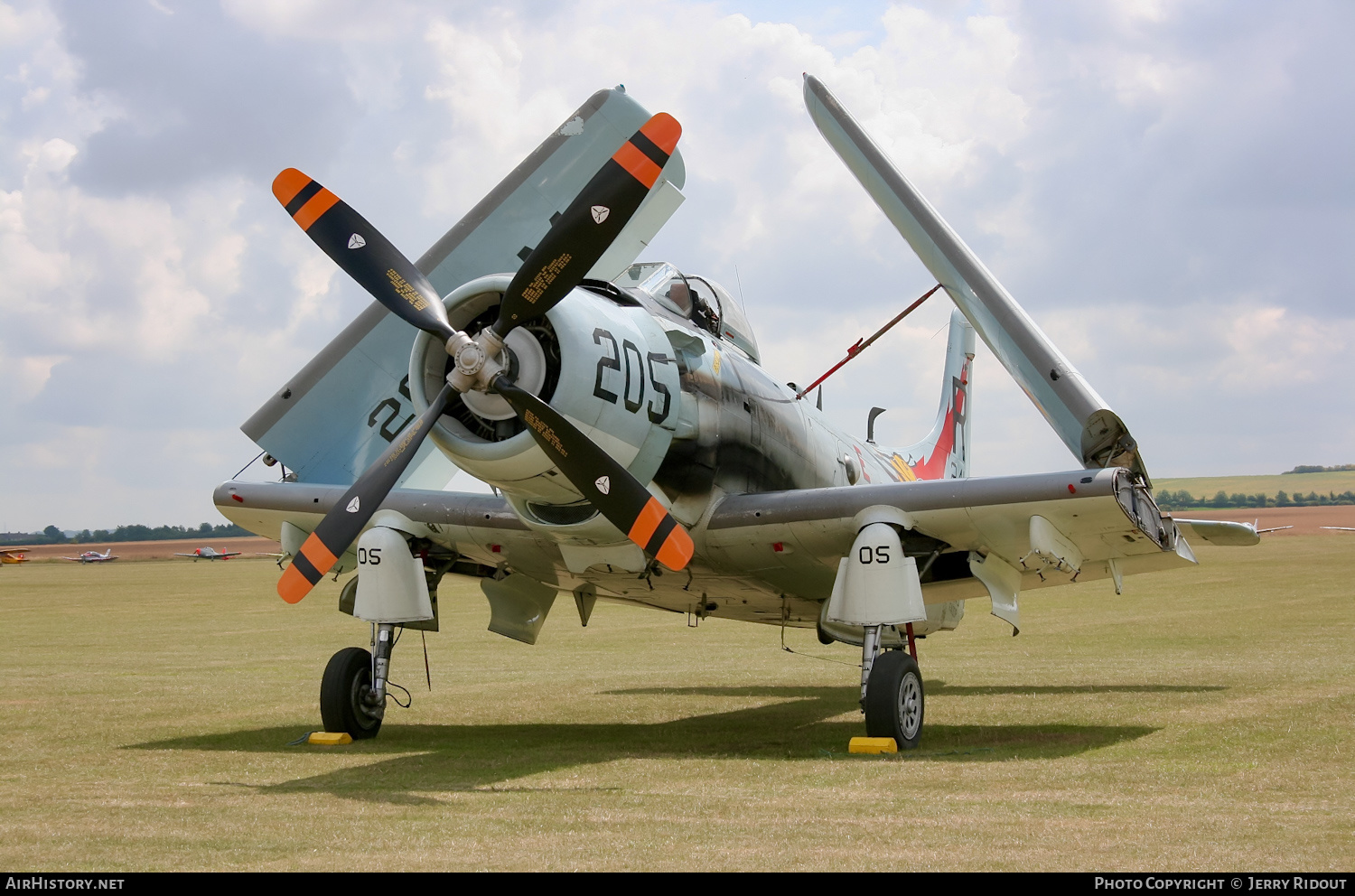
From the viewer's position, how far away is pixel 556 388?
947 cm

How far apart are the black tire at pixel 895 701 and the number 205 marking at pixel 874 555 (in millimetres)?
813

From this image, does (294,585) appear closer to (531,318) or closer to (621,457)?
(621,457)

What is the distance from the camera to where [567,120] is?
14.4 m

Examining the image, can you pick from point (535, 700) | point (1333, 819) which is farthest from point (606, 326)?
point (535, 700)

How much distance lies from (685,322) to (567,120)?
4005mm

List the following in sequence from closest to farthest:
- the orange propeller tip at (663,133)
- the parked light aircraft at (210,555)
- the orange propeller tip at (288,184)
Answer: the orange propeller tip at (663,133) → the orange propeller tip at (288,184) → the parked light aircraft at (210,555)

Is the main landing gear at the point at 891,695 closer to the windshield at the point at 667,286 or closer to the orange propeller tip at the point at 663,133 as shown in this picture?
the windshield at the point at 667,286

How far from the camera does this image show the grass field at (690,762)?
6188 millimetres

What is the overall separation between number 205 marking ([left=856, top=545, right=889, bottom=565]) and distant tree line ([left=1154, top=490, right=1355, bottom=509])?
133817 mm

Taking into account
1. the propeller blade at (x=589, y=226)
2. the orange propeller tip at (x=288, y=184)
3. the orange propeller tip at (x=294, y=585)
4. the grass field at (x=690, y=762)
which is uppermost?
the orange propeller tip at (x=288, y=184)
